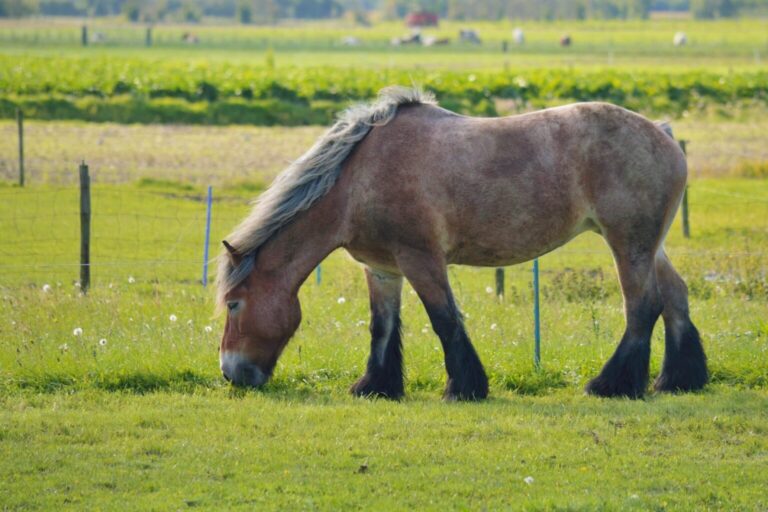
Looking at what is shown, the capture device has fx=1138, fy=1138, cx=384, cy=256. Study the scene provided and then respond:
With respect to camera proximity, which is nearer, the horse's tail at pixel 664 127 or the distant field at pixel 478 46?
the horse's tail at pixel 664 127

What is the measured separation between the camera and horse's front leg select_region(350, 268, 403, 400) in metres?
9.59

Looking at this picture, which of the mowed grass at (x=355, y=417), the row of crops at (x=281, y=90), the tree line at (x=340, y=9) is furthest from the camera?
the tree line at (x=340, y=9)

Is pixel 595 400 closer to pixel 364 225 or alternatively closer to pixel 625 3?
pixel 364 225

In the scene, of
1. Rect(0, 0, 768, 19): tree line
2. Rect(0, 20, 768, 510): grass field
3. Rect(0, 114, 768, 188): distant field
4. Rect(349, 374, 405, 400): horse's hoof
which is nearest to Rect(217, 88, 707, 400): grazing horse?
Rect(349, 374, 405, 400): horse's hoof

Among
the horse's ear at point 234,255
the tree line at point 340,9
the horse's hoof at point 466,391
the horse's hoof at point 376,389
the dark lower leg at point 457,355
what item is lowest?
the horse's hoof at point 376,389

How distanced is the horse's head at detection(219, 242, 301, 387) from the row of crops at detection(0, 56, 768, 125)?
2799 centimetres

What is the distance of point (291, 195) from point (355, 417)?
192 centimetres

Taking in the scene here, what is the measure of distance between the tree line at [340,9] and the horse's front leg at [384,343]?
468 feet

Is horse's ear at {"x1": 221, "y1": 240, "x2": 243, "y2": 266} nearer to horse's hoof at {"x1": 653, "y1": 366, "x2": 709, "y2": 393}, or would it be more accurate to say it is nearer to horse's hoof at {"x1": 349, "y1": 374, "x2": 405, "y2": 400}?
horse's hoof at {"x1": 349, "y1": 374, "x2": 405, "y2": 400}

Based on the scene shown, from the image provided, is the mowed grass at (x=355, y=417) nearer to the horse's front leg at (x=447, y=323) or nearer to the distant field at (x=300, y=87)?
the horse's front leg at (x=447, y=323)

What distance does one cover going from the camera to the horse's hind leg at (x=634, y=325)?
9.54 meters

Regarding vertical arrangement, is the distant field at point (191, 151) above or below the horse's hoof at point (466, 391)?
below

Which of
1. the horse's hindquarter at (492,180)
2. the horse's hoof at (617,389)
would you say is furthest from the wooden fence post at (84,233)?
the horse's hoof at (617,389)

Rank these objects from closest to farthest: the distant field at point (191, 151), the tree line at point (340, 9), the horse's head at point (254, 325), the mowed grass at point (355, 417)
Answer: the mowed grass at point (355, 417)
the horse's head at point (254, 325)
the distant field at point (191, 151)
the tree line at point (340, 9)
